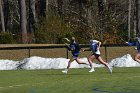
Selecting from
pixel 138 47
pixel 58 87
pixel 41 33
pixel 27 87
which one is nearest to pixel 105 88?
pixel 58 87

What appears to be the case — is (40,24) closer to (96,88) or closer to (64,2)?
(64,2)

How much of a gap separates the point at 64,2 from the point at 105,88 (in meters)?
66.6

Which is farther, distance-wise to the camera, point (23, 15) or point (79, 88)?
point (23, 15)

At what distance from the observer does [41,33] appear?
178ft

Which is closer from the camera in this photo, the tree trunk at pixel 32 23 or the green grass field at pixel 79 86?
the green grass field at pixel 79 86

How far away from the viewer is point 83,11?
61.9 meters

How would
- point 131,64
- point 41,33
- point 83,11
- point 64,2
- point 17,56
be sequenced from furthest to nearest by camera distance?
point 64,2 → point 83,11 → point 41,33 → point 17,56 → point 131,64

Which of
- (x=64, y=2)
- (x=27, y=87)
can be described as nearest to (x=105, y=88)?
(x=27, y=87)

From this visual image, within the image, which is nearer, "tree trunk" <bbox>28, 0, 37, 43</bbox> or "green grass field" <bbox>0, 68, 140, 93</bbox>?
"green grass field" <bbox>0, 68, 140, 93</bbox>

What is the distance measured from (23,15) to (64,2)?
21.9 meters

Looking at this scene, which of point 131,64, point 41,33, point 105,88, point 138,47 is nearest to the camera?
point 105,88

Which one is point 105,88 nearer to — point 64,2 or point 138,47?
point 138,47

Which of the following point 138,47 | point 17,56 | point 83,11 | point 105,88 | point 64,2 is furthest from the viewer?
point 64,2

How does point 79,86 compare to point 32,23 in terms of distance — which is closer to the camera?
point 79,86
